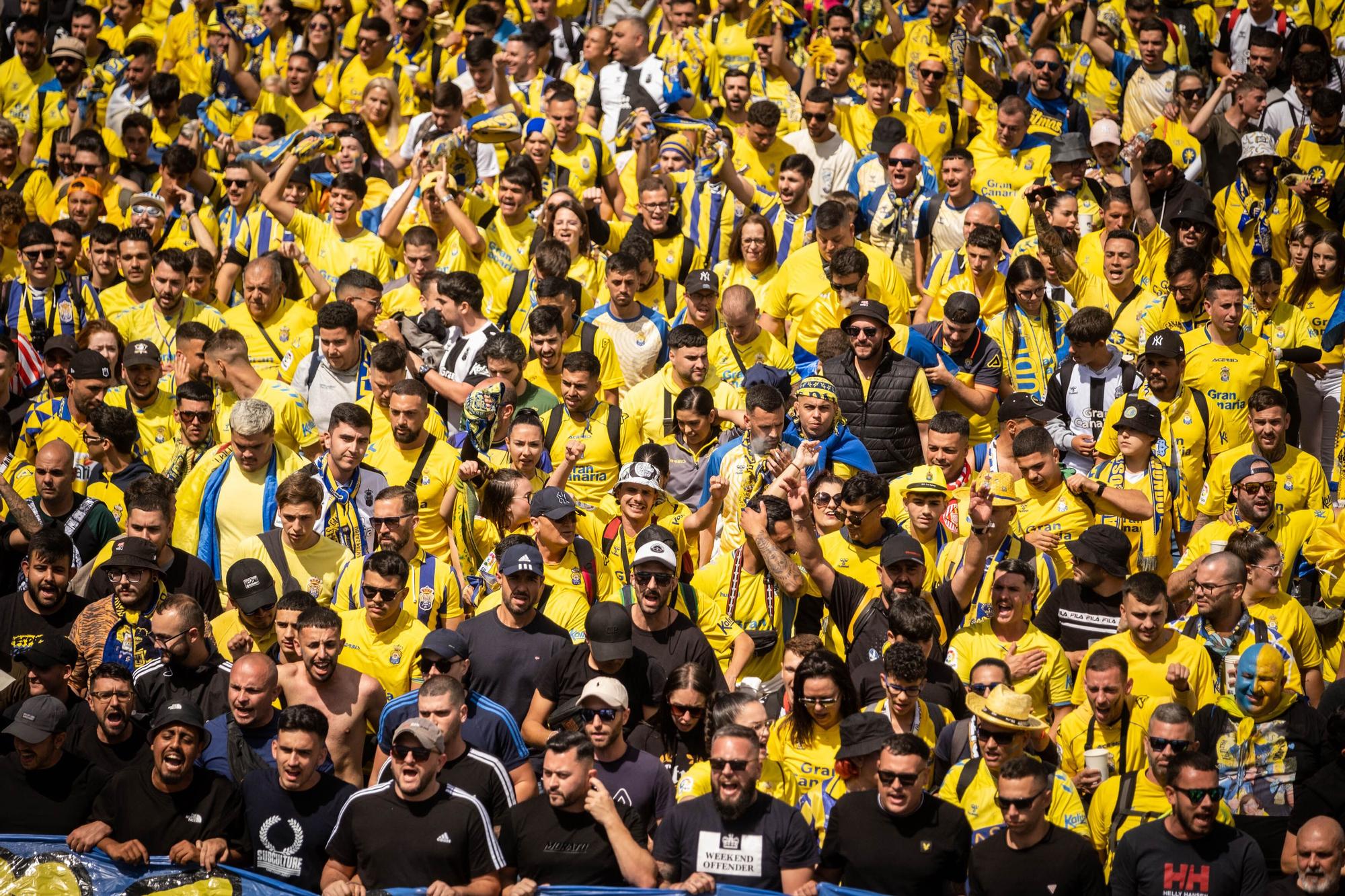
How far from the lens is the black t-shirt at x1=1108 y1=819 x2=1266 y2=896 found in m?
7.52

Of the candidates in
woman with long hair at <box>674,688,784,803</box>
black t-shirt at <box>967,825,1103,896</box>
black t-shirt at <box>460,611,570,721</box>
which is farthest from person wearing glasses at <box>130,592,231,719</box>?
black t-shirt at <box>967,825,1103,896</box>

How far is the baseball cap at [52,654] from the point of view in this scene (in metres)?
9.02

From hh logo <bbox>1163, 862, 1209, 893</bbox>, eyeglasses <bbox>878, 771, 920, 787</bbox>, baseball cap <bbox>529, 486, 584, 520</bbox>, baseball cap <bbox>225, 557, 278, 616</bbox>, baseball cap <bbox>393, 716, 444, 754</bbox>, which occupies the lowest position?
baseball cap <bbox>225, 557, 278, 616</bbox>

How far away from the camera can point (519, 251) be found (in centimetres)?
1345

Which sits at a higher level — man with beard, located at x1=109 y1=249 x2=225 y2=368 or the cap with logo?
the cap with logo

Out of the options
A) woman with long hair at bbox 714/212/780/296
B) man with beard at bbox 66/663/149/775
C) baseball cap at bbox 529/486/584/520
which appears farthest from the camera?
woman with long hair at bbox 714/212/780/296

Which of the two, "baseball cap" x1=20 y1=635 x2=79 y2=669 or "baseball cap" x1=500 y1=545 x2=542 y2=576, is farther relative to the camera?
"baseball cap" x1=500 y1=545 x2=542 y2=576

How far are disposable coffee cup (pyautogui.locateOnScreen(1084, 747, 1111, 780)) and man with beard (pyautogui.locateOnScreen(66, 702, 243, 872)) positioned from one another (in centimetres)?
397

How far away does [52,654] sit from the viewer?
29.7 feet

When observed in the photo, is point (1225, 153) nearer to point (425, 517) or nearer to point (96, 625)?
point (425, 517)

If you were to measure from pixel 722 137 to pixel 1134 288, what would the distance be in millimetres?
3284

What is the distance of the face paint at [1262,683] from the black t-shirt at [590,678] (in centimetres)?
294

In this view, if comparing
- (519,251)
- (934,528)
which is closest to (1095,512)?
(934,528)

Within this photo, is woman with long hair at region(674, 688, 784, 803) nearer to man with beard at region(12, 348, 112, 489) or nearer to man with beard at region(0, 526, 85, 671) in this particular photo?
man with beard at region(0, 526, 85, 671)
